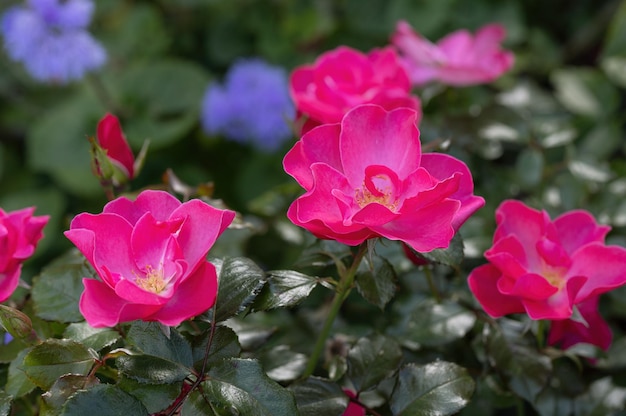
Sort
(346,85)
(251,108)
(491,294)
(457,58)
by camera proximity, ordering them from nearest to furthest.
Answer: (491,294) < (346,85) < (457,58) < (251,108)

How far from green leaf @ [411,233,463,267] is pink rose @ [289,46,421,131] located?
0.50 ft

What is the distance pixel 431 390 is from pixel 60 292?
10.4 inches

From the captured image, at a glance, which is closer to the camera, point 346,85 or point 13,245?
point 13,245

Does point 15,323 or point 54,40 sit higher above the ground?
point 15,323

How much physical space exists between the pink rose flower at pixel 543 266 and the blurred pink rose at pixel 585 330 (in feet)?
0.13

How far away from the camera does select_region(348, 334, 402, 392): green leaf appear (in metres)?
0.53

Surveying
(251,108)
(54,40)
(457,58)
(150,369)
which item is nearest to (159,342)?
(150,369)

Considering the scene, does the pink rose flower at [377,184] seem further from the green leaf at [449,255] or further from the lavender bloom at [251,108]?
the lavender bloom at [251,108]

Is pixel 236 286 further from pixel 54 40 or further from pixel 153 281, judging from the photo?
pixel 54 40

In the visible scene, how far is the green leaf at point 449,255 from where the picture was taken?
0.51 meters

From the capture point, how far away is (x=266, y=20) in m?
1.59

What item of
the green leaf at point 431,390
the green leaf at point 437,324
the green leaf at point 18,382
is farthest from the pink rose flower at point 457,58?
the green leaf at point 18,382

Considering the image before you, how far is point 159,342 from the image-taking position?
45 centimetres

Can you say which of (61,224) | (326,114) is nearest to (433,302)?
(326,114)
